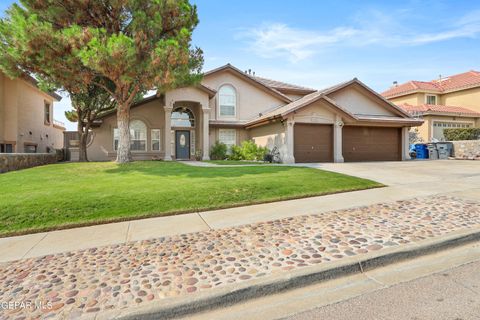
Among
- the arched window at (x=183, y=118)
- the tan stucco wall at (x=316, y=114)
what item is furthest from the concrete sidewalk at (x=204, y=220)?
the arched window at (x=183, y=118)

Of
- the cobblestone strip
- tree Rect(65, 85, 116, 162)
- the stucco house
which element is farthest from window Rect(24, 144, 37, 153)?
the cobblestone strip

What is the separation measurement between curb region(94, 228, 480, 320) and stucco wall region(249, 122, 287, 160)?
509 inches

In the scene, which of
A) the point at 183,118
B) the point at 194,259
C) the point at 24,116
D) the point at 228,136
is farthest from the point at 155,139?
the point at 194,259

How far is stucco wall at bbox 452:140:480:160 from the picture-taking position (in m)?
20.0

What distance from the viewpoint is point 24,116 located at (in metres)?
18.8

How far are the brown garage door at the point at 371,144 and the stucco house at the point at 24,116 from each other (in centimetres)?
1970

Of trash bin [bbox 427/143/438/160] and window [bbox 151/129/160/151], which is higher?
window [bbox 151/129/160/151]

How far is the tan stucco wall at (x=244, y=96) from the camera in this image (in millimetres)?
20703

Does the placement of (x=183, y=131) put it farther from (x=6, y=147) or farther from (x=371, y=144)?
(x=371, y=144)

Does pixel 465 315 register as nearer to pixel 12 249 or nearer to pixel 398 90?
pixel 12 249

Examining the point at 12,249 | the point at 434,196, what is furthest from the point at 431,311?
the point at 12,249

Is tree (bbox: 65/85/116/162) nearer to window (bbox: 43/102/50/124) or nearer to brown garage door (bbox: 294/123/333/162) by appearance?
window (bbox: 43/102/50/124)

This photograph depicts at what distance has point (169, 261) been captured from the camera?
13.0 ft

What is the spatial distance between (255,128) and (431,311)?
18351mm
